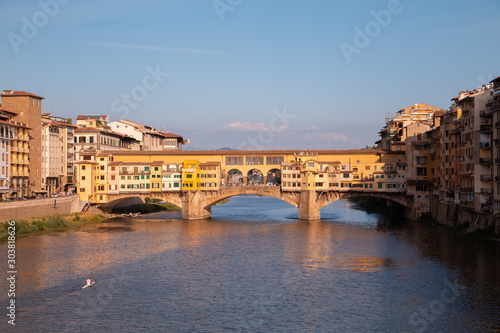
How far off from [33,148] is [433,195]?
185 ft

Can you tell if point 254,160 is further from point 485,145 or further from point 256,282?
point 256,282

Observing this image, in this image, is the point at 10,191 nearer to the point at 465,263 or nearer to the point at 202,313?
the point at 202,313

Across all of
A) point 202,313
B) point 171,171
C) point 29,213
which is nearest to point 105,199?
point 171,171

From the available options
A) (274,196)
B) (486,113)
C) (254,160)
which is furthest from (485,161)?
(254,160)

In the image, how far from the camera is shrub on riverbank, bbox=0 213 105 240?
56438 millimetres

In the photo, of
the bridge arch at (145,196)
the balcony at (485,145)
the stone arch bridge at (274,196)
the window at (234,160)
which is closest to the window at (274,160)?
the window at (234,160)

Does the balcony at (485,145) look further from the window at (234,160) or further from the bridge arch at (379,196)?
the window at (234,160)

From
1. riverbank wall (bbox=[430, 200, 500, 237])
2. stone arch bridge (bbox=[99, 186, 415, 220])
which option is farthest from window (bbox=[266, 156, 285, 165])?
riverbank wall (bbox=[430, 200, 500, 237])

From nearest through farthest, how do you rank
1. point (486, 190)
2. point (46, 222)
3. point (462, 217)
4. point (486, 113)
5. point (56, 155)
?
point (486, 113) < point (486, 190) < point (462, 217) < point (46, 222) < point (56, 155)

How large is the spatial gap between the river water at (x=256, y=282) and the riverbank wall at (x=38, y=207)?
4.06 metres

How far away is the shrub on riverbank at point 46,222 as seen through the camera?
5644cm

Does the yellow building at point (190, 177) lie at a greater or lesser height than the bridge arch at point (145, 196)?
greater

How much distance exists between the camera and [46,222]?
62.8 m

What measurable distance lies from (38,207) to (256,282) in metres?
36.2
